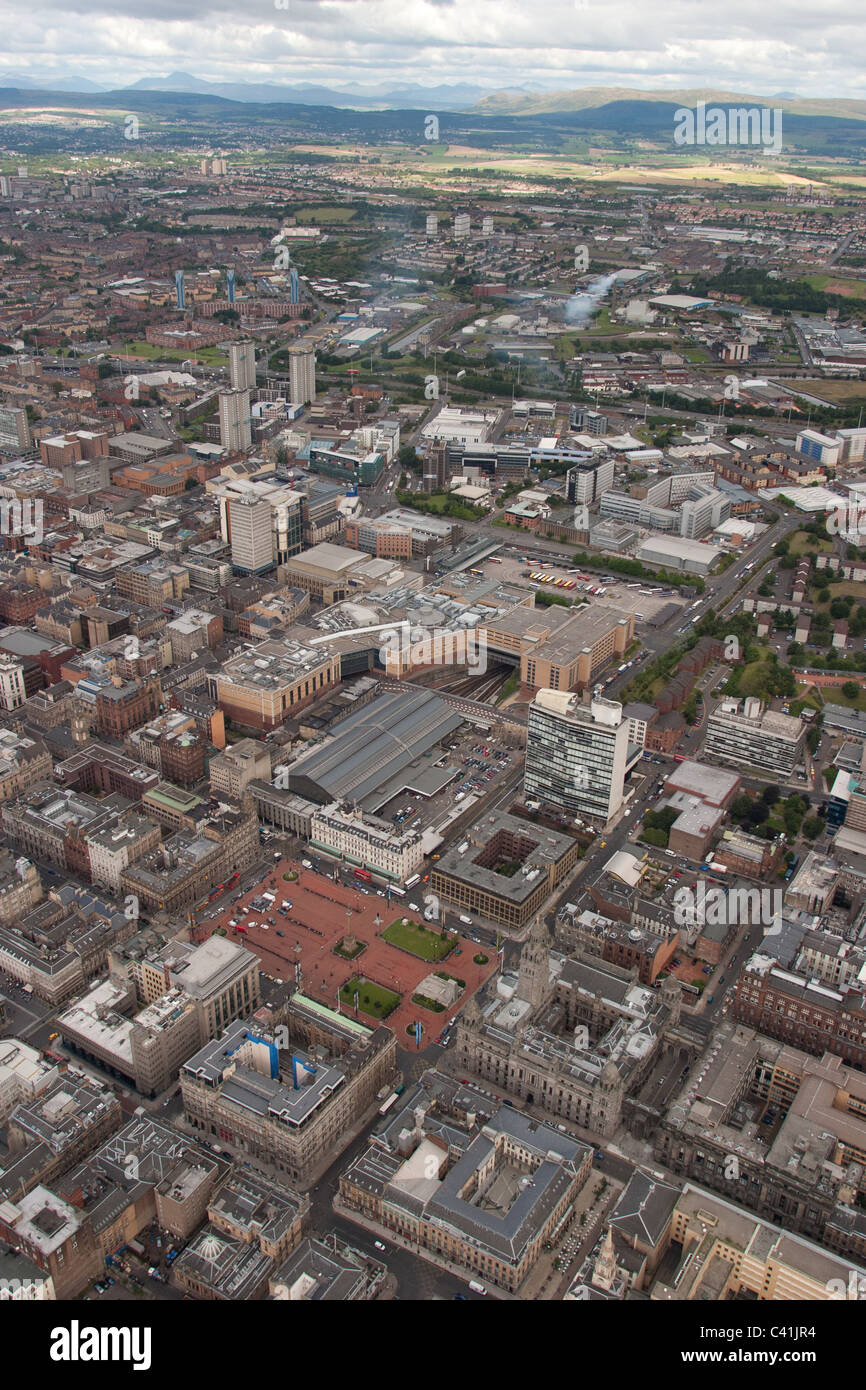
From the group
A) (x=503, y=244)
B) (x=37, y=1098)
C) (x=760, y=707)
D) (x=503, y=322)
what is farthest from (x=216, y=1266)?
(x=503, y=244)

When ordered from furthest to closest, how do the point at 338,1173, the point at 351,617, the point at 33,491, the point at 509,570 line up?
the point at 33,491, the point at 509,570, the point at 351,617, the point at 338,1173

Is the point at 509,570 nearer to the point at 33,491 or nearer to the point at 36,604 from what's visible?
the point at 36,604

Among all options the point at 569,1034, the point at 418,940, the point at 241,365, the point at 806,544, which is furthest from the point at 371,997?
the point at 241,365

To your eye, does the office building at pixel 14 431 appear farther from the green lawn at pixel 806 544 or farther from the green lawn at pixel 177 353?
the green lawn at pixel 806 544

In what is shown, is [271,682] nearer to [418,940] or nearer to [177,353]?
[418,940]

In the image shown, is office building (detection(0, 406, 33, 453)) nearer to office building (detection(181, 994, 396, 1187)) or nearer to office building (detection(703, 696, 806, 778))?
office building (detection(703, 696, 806, 778))

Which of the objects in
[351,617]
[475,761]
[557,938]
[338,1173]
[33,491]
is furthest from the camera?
[33,491]
